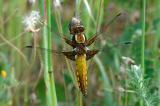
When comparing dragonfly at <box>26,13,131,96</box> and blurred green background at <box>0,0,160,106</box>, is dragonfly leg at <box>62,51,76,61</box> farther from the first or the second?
blurred green background at <box>0,0,160,106</box>

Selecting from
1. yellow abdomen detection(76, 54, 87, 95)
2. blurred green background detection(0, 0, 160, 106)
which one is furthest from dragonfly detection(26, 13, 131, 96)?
blurred green background detection(0, 0, 160, 106)

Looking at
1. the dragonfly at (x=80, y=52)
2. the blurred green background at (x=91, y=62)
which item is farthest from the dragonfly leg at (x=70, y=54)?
the blurred green background at (x=91, y=62)

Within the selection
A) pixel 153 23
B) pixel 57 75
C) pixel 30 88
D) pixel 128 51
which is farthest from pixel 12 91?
pixel 153 23

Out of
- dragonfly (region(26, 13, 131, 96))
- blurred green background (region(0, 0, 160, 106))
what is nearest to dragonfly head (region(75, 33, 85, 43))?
dragonfly (region(26, 13, 131, 96))

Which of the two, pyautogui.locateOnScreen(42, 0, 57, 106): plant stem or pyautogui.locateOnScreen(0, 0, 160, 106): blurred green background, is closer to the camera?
pyautogui.locateOnScreen(42, 0, 57, 106): plant stem

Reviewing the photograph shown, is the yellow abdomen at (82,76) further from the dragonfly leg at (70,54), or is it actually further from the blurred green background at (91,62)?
the blurred green background at (91,62)

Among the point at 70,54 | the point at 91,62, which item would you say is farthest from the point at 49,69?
the point at 91,62

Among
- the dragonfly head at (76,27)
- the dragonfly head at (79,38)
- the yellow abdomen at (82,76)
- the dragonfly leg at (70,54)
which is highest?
the dragonfly head at (76,27)

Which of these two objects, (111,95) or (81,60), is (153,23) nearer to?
(111,95)

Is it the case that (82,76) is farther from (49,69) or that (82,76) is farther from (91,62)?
(91,62)

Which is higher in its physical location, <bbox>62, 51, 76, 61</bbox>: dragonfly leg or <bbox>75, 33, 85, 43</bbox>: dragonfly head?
<bbox>75, 33, 85, 43</bbox>: dragonfly head

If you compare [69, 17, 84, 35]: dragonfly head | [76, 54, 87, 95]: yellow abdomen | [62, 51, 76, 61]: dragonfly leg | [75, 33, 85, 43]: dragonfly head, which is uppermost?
[69, 17, 84, 35]: dragonfly head
